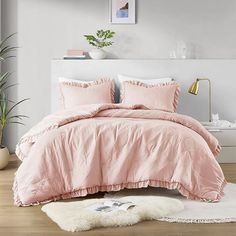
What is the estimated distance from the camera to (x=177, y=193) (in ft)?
15.2

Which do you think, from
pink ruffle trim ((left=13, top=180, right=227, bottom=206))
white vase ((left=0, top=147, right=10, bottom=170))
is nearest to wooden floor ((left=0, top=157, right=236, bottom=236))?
pink ruffle trim ((left=13, top=180, right=227, bottom=206))

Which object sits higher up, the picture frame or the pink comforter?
the picture frame

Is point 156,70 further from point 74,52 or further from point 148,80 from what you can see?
point 74,52

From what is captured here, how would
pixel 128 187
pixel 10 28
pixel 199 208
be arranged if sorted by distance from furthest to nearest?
pixel 10 28 < pixel 128 187 < pixel 199 208

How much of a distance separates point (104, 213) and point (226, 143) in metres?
2.73

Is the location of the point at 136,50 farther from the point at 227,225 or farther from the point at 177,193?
the point at 227,225

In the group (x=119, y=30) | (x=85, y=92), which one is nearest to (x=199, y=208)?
(x=85, y=92)

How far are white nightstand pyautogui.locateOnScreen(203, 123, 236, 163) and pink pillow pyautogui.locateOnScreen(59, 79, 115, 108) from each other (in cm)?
127

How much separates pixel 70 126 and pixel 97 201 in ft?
2.16

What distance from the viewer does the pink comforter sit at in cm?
434

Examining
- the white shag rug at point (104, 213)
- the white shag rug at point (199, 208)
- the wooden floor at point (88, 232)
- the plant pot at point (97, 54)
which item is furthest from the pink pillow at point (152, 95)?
the wooden floor at point (88, 232)

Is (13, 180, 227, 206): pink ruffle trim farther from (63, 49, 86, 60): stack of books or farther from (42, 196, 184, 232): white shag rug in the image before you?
(63, 49, 86, 60): stack of books

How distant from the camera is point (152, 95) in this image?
21.0 ft

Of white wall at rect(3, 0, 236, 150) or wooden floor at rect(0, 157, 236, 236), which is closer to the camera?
wooden floor at rect(0, 157, 236, 236)
